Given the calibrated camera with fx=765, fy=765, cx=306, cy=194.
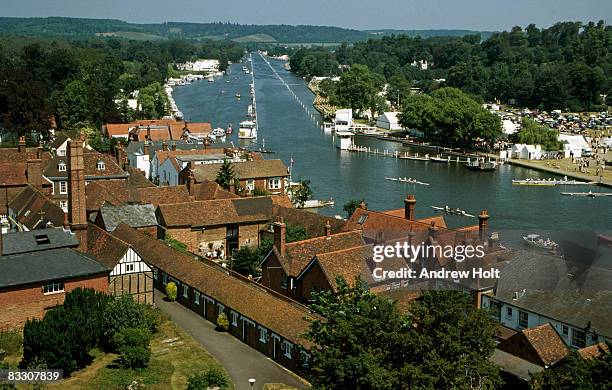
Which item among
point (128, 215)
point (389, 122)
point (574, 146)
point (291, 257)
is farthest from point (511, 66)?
point (291, 257)

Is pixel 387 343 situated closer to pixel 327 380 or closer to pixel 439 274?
pixel 327 380

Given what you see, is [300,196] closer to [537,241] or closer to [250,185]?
[250,185]

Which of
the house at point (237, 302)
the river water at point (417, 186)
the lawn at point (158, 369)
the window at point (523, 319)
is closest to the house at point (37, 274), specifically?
the lawn at point (158, 369)

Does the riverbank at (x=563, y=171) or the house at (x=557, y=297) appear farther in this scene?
the riverbank at (x=563, y=171)

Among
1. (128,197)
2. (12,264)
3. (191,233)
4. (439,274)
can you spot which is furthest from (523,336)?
(128,197)

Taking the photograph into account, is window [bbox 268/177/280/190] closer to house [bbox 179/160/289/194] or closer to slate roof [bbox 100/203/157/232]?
house [bbox 179/160/289/194]

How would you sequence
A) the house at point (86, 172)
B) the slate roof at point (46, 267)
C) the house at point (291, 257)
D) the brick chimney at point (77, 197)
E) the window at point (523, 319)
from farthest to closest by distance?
the house at point (86, 172) < the brick chimney at point (77, 197) < the house at point (291, 257) < the slate roof at point (46, 267) < the window at point (523, 319)

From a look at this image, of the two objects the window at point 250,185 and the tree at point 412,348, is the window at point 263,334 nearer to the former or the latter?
the tree at point 412,348
